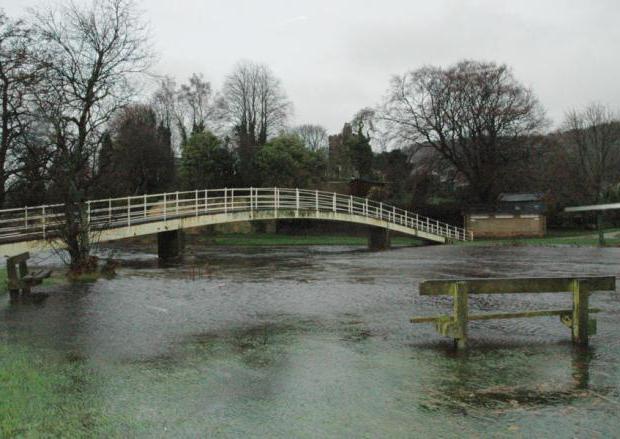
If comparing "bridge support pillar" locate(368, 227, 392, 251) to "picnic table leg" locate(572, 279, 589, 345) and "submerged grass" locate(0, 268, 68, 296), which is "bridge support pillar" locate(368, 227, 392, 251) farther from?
"picnic table leg" locate(572, 279, 589, 345)

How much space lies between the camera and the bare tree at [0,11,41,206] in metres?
25.5

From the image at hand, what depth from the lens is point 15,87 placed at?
26.1 meters

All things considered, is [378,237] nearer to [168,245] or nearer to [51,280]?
[168,245]

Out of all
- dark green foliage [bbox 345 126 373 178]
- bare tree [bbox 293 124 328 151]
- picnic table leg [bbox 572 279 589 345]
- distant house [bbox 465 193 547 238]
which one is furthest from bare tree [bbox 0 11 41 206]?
bare tree [bbox 293 124 328 151]

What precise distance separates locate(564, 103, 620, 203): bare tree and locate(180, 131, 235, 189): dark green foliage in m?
33.8

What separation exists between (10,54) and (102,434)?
85.1 ft

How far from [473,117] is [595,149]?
16.8 metres

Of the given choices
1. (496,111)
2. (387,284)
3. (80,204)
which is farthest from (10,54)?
(496,111)

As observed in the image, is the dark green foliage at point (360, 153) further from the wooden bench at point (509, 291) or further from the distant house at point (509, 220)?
the wooden bench at point (509, 291)

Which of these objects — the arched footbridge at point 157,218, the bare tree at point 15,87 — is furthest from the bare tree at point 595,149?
the bare tree at point 15,87

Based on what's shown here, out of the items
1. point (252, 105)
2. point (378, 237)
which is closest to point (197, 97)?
point (252, 105)

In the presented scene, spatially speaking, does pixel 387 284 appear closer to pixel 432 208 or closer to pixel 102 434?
pixel 102 434

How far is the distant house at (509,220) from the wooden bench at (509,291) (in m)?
39.1

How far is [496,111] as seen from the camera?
152ft
